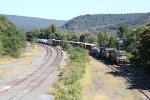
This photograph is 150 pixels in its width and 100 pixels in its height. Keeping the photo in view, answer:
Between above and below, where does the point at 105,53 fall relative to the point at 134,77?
above

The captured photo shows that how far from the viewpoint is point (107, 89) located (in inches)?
1522

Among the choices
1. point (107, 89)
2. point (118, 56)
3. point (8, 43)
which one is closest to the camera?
point (107, 89)

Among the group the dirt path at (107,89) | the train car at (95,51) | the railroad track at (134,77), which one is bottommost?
the dirt path at (107,89)

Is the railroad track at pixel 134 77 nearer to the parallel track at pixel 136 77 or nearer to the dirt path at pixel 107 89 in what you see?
the parallel track at pixel 136 77

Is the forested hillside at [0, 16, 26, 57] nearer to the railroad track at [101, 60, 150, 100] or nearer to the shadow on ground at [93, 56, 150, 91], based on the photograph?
the shadow on ground at [93, 56, 150, 91]

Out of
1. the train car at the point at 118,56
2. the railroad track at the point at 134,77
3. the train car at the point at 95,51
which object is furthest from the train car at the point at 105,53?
the railroad track at the point at 134,77

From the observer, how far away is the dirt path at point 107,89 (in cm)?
3431

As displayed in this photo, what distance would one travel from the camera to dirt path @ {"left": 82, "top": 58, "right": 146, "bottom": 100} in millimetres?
34312

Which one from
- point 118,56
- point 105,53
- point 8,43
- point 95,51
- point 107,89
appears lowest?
point 107,89

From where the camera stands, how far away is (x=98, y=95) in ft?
115

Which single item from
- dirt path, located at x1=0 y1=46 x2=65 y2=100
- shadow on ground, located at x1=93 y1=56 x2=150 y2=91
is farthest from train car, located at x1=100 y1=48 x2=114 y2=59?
dirt path, located at x1=0 y1=46 x2=65 y2=100

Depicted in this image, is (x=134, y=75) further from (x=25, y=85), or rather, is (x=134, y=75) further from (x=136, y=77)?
(x=25, y=85)

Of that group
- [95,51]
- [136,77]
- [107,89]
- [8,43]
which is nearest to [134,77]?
→ [136,77]

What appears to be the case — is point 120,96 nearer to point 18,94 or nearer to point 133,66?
point 18,94
